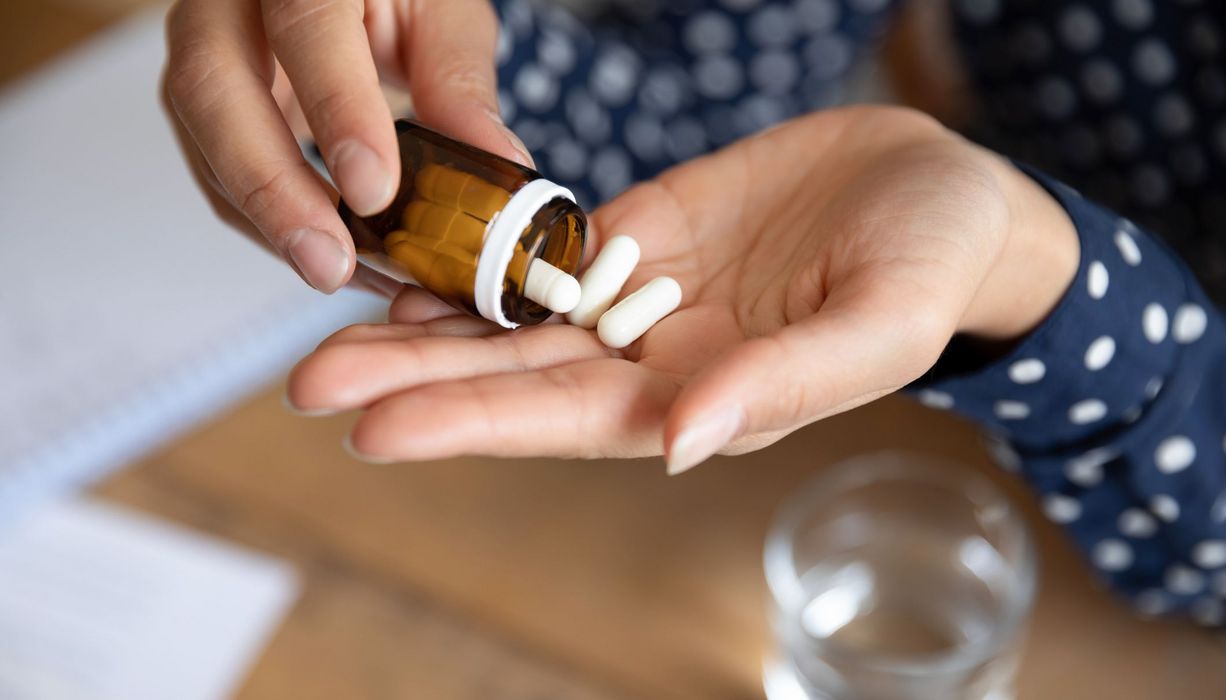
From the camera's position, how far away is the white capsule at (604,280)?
0.64 m

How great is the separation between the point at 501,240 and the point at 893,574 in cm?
45

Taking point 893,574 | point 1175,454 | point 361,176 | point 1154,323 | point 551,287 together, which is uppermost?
point 361,176

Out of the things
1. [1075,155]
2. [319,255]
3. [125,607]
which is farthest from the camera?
[1075,155]

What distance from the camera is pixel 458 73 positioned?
66cm

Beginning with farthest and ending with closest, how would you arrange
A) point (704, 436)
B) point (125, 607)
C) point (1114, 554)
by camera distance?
point (125, 607) < point (1114, 554) < point (704, 436)

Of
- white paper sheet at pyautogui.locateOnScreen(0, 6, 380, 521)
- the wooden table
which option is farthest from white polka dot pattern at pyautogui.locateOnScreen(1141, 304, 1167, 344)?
white paper sheet at pyautogui.locateOnScreen(0, 6, 380, 521)

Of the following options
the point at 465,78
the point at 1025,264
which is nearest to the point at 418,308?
the point at 465,78

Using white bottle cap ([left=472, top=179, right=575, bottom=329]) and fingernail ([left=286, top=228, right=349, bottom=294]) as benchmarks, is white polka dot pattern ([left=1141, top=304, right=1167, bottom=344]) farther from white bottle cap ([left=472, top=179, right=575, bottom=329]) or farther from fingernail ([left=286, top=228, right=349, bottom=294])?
fingernail ([left=286, top=228, right=349, bottom=294])

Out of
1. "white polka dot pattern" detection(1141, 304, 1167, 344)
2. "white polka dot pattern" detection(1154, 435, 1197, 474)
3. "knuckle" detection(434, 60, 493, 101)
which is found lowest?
"white polka dot pattern" detection(1154, 435, 1197, 474)

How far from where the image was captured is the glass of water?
75cm

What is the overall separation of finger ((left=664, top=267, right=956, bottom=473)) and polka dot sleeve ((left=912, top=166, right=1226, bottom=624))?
15cm

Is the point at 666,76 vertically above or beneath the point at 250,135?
beneath

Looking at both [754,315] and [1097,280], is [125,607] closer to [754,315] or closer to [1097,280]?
[754,315]

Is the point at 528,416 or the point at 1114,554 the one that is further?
the point at 1114,554
